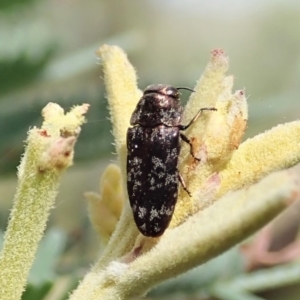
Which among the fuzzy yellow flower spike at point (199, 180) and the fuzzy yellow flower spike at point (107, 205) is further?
the fuzzy yellow flower spike at point (107, 205)

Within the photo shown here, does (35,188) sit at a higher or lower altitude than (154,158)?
lower

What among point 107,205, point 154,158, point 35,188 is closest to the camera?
point 35,188

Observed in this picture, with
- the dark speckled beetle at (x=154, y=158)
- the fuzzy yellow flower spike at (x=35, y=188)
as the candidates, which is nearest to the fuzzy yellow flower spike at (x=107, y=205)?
the dark speckled beetle at (x=154, y=158)

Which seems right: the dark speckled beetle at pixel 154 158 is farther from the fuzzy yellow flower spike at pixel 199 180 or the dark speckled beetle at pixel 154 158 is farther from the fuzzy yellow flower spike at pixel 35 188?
the fuzzy yellow flower spike at pixel 35 188

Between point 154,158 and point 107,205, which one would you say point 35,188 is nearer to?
point 107,205

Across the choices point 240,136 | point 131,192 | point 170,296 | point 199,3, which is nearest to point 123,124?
point 131,192

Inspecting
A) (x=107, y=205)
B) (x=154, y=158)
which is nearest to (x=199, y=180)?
(x=107, y=205)
